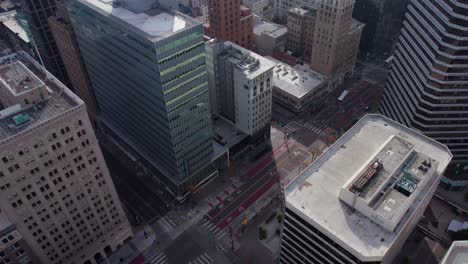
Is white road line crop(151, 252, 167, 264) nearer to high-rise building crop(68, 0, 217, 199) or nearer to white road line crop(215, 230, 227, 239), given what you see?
white road line crop(215, 230, 227, 239)

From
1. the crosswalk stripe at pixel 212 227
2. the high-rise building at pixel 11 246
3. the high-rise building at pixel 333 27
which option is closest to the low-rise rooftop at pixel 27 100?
the high-rise building at pixel 11 246

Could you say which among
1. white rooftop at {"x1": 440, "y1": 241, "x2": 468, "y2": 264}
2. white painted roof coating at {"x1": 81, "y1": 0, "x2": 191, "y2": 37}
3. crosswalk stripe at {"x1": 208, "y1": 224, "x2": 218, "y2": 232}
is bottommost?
crosswalk stripe at {"x1": 208, "y1": 224, "x2": 218, "y2": 232}

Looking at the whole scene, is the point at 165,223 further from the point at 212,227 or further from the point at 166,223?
the point at 212,227

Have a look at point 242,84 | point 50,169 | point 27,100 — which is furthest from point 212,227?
point 27,100

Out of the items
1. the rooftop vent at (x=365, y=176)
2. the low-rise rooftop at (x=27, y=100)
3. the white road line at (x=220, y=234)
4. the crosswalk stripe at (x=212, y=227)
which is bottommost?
the white road line at (x=220, y=234)

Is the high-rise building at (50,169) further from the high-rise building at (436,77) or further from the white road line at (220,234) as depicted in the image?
the high-rise building at (436,77)

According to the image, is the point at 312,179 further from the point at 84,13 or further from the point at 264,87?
the point at 84,13

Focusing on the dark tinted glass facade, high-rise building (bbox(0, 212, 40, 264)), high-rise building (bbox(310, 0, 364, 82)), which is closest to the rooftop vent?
the dark tinted glass facade

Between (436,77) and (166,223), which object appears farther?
(166,223)
